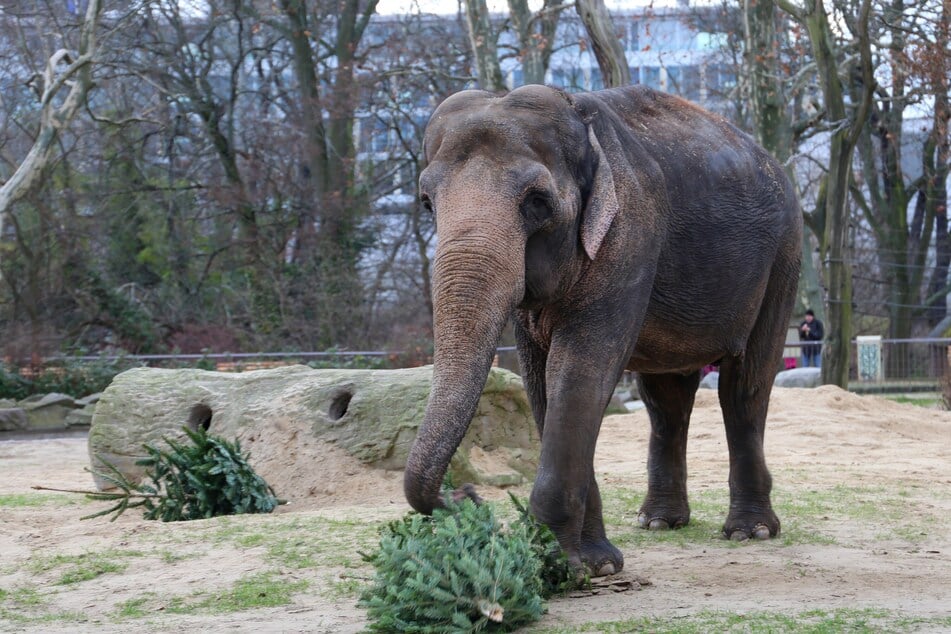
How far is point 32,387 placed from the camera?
19.4m

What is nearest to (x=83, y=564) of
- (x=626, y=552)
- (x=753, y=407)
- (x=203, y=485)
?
(x=203, y=485)

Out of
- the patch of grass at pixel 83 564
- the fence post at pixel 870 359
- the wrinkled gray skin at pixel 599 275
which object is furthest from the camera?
the fence post at pixel 870 359

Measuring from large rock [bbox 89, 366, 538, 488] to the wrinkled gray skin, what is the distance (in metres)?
2.05

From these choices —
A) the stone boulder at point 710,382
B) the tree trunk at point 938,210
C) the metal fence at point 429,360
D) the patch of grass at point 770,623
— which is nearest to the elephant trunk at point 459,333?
the patch of grass at point 770,623

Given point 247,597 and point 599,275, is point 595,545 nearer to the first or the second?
point 599,275

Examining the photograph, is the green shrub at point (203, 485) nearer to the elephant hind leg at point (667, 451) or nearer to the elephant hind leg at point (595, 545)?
the elephant hind leg at point (667, 451)

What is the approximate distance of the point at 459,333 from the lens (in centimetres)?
479

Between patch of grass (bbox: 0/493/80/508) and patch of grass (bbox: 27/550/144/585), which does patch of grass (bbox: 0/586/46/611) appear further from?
patch of grass (bbox: 0/493/80/508)

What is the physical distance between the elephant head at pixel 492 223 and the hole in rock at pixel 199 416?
4.96 metres

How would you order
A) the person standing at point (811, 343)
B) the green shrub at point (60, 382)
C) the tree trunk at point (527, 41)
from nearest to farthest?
1. the green shrub at point (60, 382)
2. the tree trunk at point (527, 41)
3. the person standing at point (811, 343)

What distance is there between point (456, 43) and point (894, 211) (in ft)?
42.8

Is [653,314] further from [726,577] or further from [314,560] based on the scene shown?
[314,560]

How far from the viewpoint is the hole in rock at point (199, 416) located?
995 cm

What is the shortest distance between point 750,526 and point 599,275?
230cm
